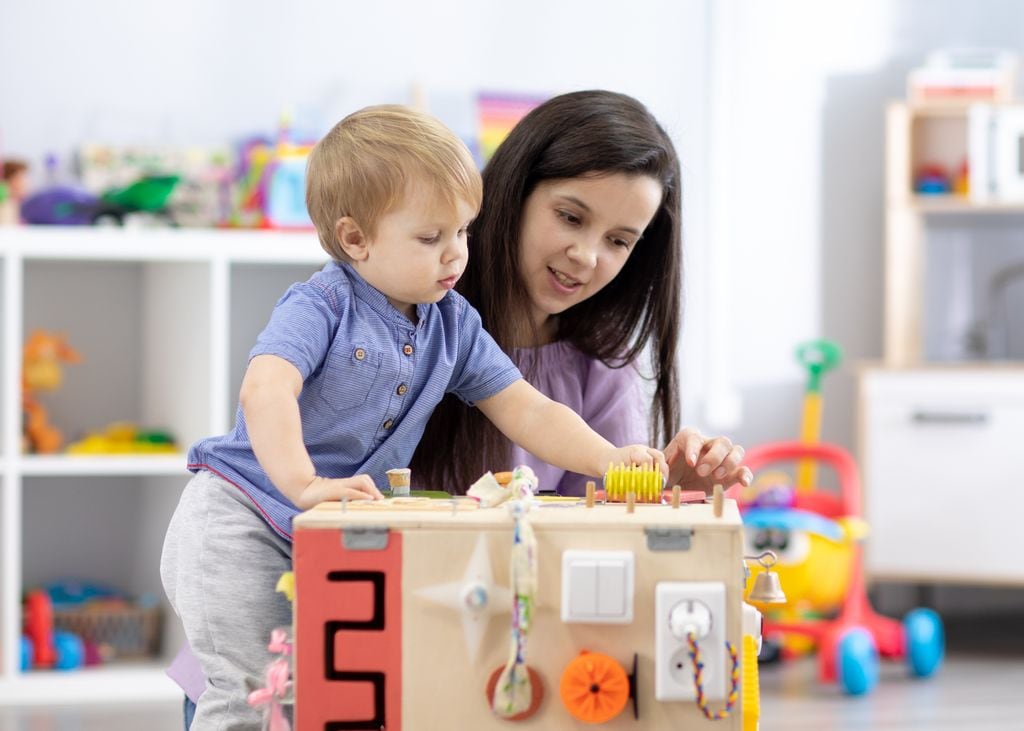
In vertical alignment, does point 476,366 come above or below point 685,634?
above

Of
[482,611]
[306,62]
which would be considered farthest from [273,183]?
[482,611]

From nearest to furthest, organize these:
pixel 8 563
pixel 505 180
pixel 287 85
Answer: pixel 505 180 → pixel 8 563 → pixel 287 85

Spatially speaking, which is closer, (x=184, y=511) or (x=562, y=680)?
(x=562, y=680)

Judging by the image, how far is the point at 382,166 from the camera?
Answer: 106 centimetres

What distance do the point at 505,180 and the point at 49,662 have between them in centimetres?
182

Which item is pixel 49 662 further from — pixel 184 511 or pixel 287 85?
pixel 184 511

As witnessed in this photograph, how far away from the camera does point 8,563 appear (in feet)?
8.80

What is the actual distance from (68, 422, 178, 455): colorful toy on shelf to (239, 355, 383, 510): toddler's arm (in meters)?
1.92

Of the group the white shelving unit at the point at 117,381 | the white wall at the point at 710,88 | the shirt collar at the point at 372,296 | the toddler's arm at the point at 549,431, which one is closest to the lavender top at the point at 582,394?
the toddler's arm at the point at 549,431

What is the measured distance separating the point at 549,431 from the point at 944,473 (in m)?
2.29

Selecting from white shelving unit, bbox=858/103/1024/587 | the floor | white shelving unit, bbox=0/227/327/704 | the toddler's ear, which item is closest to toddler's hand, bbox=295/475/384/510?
the toddler's ear

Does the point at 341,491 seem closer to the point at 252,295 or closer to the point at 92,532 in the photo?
the point at 252,295

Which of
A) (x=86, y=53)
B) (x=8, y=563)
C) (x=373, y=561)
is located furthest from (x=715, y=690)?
(x=86, y=53)

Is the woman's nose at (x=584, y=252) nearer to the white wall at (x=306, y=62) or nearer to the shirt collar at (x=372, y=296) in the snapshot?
the shirt collar at (x=372, y=296)
